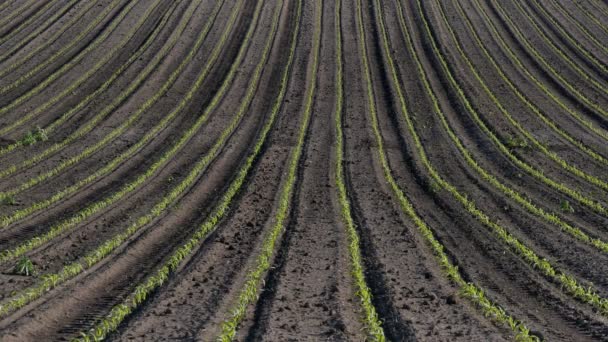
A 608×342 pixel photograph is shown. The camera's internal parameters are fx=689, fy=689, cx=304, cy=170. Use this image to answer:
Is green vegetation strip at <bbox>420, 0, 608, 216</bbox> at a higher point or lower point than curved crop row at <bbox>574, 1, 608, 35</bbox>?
lower

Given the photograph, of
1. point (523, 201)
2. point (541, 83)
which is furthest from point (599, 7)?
point (523, 201)

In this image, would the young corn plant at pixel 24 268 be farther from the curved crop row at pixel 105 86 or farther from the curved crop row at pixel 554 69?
the curved crop row at pixel 554 69

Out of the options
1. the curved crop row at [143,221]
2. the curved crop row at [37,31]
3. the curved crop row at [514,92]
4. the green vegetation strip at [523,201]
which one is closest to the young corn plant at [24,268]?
the curved crop row at [143,221]

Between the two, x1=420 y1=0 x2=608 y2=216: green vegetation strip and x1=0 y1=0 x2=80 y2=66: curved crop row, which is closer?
x1=420 y1=0 x2=608 y2=216: green vegetation strip

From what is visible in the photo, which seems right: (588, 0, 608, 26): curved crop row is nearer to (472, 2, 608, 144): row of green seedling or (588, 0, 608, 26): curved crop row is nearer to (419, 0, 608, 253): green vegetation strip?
(472, 2, 608, 144): row of green seedling

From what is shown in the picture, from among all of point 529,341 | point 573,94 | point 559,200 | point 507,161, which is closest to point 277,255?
point 529,341

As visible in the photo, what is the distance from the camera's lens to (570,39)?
36.8 meters

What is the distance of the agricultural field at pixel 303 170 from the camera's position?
1154cm

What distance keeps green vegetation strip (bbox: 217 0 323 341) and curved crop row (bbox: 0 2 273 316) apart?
257cm

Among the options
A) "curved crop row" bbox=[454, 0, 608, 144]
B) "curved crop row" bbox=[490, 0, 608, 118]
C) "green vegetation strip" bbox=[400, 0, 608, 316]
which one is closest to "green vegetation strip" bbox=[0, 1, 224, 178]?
"green vegetation strip" bbox=[400, 0, 608, 316]

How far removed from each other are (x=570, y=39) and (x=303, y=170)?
22.5 meters

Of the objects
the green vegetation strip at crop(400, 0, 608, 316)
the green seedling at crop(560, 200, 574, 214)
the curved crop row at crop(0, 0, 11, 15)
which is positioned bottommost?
the green seedling at crop(560, 200, 574, 214)

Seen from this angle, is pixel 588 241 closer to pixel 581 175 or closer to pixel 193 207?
pixel 581 175

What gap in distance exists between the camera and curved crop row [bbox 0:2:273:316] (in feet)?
38.7
